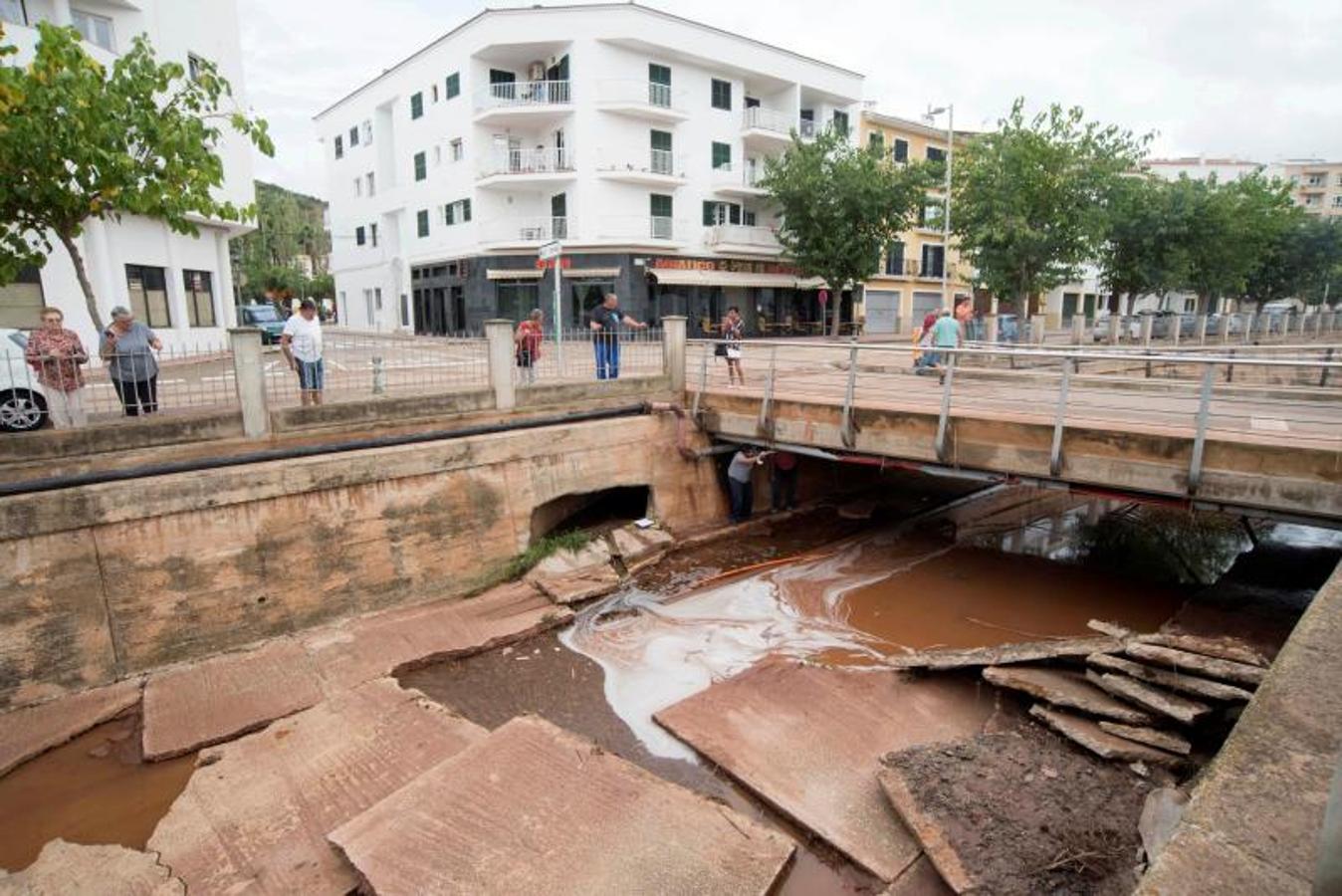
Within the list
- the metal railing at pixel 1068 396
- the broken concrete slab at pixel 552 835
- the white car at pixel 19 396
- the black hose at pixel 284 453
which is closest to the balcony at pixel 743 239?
the metal railing at pixel 1068 396

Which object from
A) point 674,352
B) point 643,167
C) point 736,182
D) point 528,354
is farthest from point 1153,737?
point 736,182

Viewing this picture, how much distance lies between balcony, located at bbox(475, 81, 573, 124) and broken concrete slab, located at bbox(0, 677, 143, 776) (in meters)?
25.9

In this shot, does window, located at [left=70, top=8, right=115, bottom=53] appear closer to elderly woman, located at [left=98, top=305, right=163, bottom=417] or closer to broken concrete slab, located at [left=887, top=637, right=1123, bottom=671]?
elderly woman, located at [left=98, top=305, right=163, bottom=417]

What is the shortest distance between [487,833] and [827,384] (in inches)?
386

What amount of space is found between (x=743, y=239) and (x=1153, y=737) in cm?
2825

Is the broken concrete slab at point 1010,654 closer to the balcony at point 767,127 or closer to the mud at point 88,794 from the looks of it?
the mud at point 88,794

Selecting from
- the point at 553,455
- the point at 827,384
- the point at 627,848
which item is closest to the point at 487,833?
the point at 627,848

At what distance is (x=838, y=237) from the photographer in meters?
29.3

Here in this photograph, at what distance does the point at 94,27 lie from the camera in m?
17.6

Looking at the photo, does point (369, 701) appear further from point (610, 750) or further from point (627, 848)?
point (627, 848)

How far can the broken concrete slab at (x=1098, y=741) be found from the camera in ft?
18.4

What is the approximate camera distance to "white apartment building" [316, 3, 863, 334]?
1110 inches

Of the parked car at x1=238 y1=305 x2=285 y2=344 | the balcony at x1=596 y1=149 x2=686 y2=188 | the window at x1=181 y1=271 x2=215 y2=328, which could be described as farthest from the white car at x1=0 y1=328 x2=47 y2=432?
the balcony at x1=596 y1=149 x2=686 y2=188

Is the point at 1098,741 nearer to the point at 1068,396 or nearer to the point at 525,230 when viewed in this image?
the point at 1068,396
